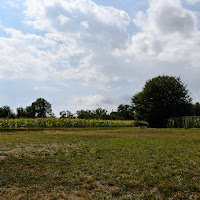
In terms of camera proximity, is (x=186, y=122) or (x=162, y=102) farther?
(x=162, y=102)

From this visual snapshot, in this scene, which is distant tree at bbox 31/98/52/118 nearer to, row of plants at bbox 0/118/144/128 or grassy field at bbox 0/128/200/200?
row of plants at bbox 0/118/144/128

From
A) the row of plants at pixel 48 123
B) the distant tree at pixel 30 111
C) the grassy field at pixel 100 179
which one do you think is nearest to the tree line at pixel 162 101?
the row of plants at pixel 48 123

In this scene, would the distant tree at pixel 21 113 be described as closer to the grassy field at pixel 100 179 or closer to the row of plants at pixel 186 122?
the row of plants at pixel 186 122

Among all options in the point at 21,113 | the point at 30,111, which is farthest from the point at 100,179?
the point at 30,111

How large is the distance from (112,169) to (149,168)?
55.0 inches

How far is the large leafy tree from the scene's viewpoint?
47688mm

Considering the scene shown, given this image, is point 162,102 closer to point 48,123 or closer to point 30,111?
point 48,123

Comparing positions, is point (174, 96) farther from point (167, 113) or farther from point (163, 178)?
point (163, 178)

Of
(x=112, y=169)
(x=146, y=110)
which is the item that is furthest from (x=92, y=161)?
(x=146, y=110)

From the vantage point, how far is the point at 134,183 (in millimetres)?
5707

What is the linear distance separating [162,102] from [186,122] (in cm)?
1011

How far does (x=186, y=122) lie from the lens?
3894 cm

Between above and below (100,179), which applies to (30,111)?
above

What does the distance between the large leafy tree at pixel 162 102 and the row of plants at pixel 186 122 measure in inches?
138
